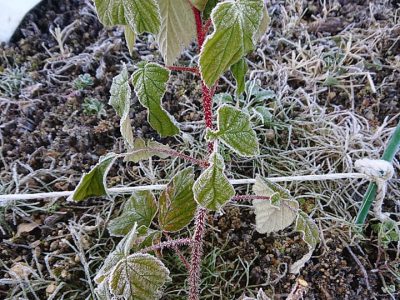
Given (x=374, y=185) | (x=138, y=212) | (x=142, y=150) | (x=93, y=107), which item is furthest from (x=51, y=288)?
(x=374, y=185)

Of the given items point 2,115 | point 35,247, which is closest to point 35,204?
point 35,247

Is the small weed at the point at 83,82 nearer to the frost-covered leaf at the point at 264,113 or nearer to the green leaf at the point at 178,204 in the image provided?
the frost-covered leaf at the point at 264,113

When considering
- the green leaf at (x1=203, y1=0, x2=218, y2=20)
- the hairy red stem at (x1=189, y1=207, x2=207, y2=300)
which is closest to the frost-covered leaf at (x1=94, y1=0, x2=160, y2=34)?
the green leaf at (x1=203, y1=0, x2=218, y2=20)

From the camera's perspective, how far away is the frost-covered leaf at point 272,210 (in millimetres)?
767

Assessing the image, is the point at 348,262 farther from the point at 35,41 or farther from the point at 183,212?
the point at 35,41

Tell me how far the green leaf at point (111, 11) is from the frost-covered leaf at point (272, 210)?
13.3 inches

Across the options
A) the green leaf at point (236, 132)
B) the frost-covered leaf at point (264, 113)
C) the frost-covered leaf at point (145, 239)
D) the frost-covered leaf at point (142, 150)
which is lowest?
the frost-covered leaf at point (264, 113)

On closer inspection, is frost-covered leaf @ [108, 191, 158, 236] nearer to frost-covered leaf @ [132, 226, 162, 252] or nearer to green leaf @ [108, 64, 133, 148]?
frost-covered leaf @ [132, 226, 162, 252]

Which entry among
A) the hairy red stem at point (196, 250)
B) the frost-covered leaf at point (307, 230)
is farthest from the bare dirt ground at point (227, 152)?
the frost-covered leaf at point (307, 230)

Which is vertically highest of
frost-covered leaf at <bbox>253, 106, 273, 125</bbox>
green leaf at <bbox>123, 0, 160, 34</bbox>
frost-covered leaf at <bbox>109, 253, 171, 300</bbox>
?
green leaf at <bbox>123, 0, 160, 34</bbox>

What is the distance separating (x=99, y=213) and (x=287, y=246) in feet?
1.40

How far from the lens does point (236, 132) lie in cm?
68

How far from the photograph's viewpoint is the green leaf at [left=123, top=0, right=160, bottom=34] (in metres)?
0.64

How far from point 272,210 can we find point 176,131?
0.22m
